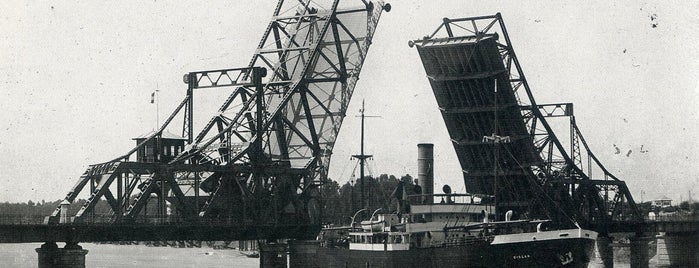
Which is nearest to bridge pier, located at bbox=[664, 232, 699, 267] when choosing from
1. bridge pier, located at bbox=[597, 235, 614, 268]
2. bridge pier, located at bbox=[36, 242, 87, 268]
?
bridge pier, located at bbox=[597, 235, 614, 268]

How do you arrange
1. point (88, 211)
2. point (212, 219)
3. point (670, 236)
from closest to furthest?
point (88, 211) < point (212, 219) < point (670, 236)

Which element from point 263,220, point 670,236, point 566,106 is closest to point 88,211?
point 263,220

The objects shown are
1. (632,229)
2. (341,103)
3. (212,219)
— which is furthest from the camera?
(632,229)

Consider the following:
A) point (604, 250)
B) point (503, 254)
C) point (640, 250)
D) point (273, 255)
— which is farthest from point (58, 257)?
point (640, 250)

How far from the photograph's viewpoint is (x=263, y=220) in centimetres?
4388

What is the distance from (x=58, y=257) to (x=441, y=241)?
15654 millimetres

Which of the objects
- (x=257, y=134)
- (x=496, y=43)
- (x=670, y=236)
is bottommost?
(x=670, y=236)

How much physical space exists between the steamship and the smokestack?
0.16ft

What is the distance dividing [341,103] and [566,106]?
13681 millimetres

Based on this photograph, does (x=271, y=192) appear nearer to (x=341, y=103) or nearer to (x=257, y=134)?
(x=257, y=134)

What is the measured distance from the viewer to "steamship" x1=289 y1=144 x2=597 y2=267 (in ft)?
127

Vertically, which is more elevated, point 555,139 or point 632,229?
point 555,139

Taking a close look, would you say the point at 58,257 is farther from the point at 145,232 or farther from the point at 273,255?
the point at 273,255

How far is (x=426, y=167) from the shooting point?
47469 mm
